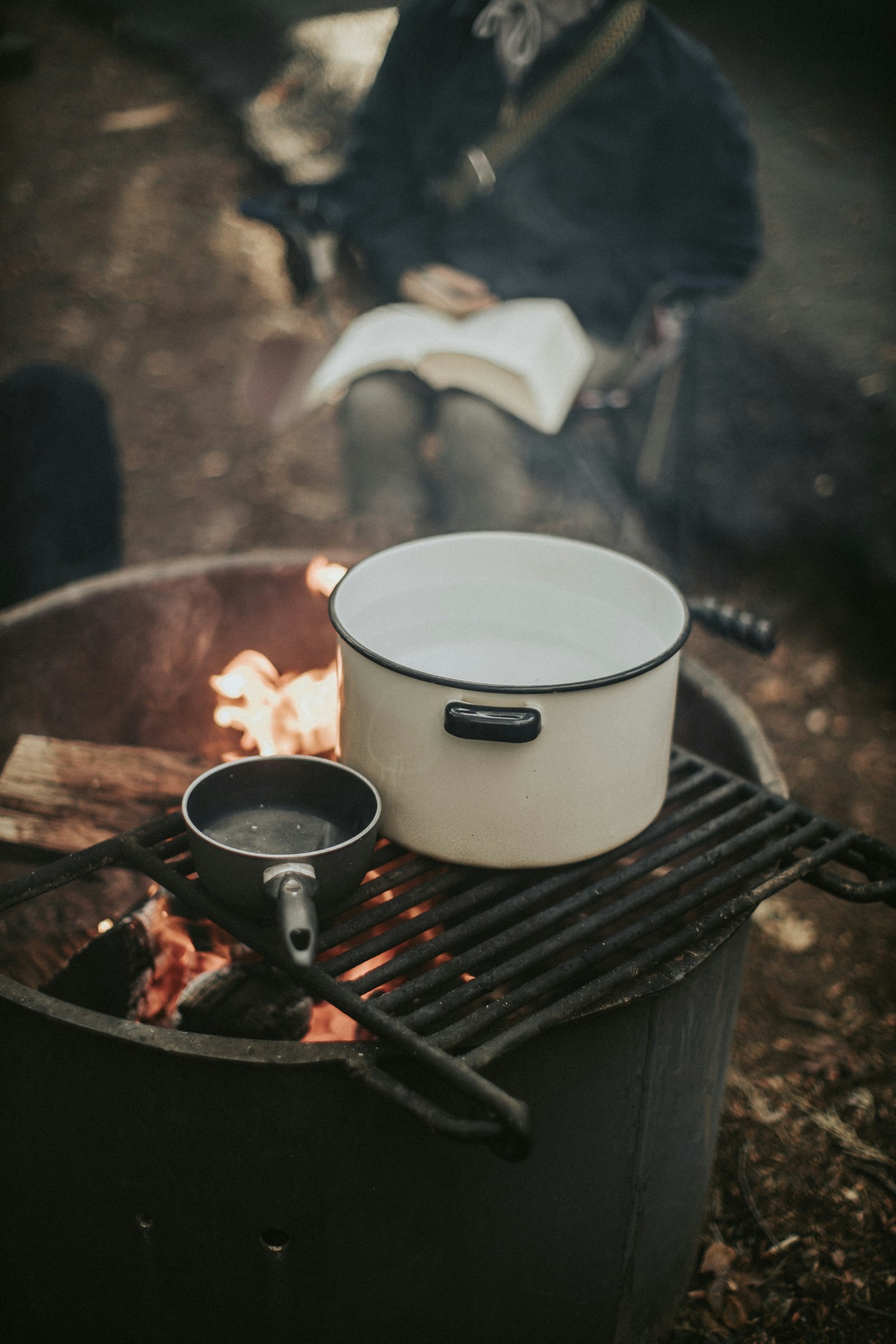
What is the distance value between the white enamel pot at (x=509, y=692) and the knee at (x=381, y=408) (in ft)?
4.60

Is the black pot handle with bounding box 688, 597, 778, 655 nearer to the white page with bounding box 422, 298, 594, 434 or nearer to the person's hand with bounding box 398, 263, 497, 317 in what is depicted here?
the white page with bounding box 422, 298, 594, 434

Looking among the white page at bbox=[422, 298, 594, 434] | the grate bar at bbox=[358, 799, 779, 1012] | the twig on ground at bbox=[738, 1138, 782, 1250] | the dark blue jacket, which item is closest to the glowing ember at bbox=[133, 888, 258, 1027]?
the grate bar at bbox=[358, 799, 779, 1012]

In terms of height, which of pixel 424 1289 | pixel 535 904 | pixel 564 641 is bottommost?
pixel 424 1289

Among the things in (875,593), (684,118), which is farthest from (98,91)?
(875,593)

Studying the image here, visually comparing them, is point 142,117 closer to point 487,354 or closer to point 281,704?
point 487,354

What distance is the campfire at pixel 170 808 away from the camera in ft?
3.95

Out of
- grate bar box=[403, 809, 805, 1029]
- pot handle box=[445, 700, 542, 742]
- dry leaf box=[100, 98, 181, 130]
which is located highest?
pot handle box=[445, 700, 542, 742]

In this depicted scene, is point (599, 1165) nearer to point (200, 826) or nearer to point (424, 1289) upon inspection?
point (424, 1289)

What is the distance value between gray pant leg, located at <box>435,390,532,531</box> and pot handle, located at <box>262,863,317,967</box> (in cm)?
166

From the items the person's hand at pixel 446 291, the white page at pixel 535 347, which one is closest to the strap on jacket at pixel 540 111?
the person's hand at pixel 446 291

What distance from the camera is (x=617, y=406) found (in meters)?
2.58

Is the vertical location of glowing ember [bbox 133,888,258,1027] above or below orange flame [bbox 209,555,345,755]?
below

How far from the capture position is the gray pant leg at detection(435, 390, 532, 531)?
2.52 m

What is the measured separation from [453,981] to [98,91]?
681 cm
